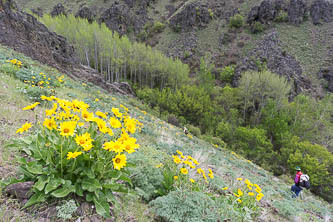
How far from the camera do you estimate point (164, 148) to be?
5.00 m

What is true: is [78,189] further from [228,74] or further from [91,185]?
[228,74]

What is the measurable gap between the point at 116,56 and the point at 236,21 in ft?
134

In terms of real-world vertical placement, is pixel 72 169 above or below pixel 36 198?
above

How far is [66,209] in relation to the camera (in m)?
1.50

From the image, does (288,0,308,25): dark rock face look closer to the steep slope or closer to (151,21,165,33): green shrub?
the steep slope

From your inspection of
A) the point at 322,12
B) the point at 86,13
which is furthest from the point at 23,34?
the point at 322,12

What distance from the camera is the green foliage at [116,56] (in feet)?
113

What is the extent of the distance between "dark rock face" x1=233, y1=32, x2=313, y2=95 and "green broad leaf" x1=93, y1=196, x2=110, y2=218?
4421 cm

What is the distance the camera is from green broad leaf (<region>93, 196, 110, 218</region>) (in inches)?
62.5

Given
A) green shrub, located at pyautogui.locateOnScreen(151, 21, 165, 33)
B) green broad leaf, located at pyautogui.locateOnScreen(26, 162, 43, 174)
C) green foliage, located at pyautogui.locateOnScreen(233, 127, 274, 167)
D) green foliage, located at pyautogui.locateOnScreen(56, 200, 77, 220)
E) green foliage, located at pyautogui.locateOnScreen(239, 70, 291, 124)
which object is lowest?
green foliage, located at pyautogui.locateOnScreen(233, 127, 274, 167)

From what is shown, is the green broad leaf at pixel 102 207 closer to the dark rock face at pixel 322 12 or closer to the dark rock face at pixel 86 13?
the dark rock face at pixel 322 12

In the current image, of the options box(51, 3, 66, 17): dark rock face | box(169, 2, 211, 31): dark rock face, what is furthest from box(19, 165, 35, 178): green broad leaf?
box(51, 3, 66, 17): dark rock face

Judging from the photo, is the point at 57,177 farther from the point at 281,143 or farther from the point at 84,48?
the point at 84,48

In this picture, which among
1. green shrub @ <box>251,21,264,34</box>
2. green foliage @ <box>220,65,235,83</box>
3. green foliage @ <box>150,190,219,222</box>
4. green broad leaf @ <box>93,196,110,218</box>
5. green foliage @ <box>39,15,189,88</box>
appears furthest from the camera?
green shrub @ <box>251,21,264,34</box>
